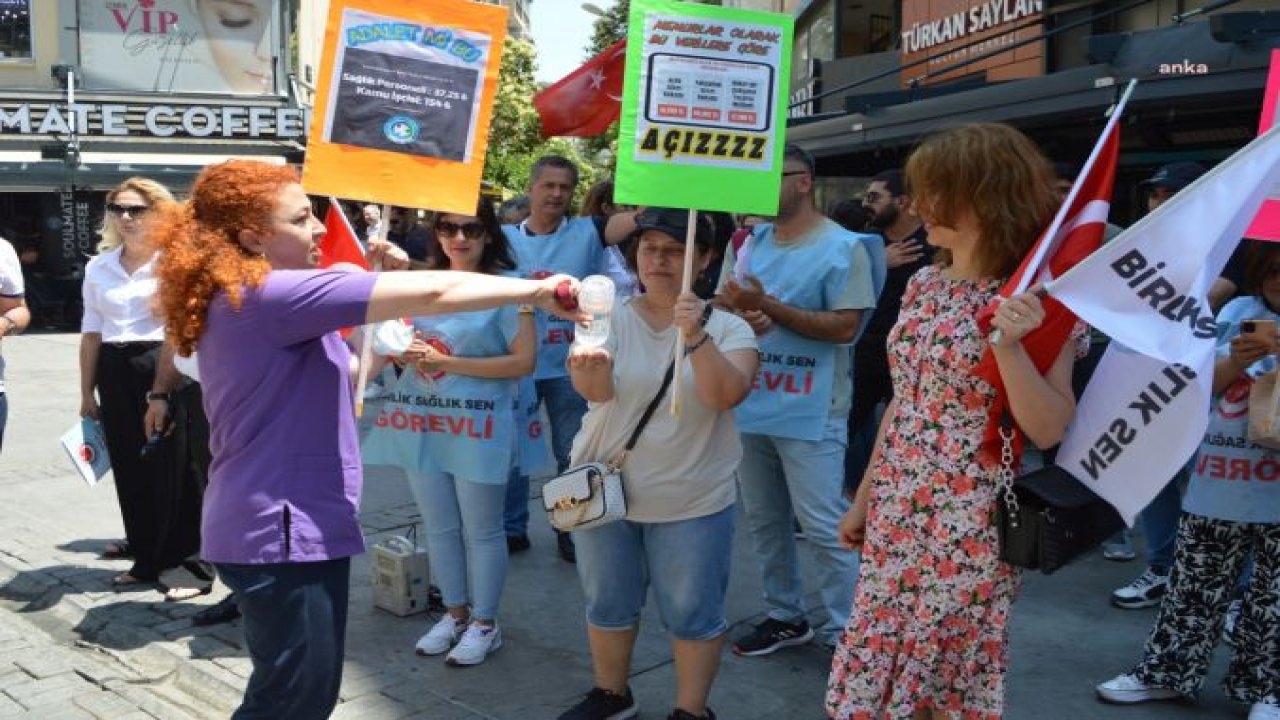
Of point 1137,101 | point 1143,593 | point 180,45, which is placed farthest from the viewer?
point 180,45

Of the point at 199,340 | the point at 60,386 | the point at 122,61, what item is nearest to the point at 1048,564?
the point at 199,340

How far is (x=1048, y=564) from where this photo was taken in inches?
105

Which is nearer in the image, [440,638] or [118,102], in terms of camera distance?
[440,638]

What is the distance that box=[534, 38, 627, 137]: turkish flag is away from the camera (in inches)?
325

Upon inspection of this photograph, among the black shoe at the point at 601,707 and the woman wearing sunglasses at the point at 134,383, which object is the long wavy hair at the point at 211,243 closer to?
the black shoe at the point at 601,707

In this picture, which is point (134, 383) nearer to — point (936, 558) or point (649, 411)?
point (649, 411)

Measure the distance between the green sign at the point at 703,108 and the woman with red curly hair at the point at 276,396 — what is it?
2.65ft

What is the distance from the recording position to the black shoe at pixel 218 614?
5.11m

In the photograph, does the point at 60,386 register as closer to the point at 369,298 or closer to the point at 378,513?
the point at 378,513

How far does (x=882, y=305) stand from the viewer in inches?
246

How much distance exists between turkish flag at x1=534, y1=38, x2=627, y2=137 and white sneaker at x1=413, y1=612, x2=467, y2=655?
14.4 ft

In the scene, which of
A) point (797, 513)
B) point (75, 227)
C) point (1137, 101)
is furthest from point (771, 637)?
point (75, 227)

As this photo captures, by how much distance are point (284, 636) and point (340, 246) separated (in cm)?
184

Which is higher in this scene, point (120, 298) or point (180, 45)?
point (180, 45)
